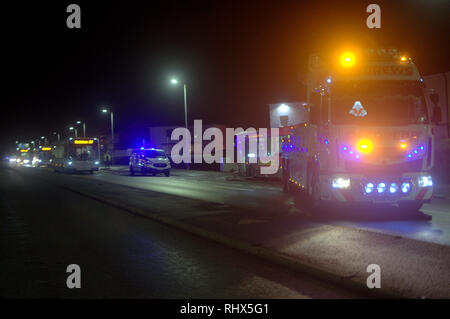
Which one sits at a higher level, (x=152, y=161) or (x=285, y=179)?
(x=152, y=161)

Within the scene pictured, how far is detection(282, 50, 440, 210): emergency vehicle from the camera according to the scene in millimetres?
10867

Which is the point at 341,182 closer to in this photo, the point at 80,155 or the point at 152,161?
the point at 152,161

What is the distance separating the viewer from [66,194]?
20.3 m

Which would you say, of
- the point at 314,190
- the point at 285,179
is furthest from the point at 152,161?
the point at 314,190

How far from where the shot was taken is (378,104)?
36.7ft

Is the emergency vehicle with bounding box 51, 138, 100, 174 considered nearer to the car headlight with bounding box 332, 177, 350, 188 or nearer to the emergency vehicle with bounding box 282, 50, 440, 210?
the emergency vehicle with bounding box 282, 50, 440, 210

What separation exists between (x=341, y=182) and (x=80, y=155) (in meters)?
36.0

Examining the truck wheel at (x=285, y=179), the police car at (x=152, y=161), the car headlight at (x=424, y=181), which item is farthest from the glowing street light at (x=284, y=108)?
the car headlight at (x=424, y=181)

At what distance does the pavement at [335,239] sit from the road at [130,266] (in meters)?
0.28

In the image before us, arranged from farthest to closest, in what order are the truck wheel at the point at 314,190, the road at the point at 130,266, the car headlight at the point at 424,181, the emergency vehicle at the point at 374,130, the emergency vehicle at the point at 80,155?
the emergency vehicle at the point at 80,155 < the truck wheel at the point at 314,190 < the car headlight at the point at 424,181 < the emergency vehicle at the point at 374,130 < the road at the point at 130,266

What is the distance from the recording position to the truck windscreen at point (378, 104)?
11031mm

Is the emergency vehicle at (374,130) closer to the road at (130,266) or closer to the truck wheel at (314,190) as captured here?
the truck wheel at (314,190)

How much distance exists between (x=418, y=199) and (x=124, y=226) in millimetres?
6893
